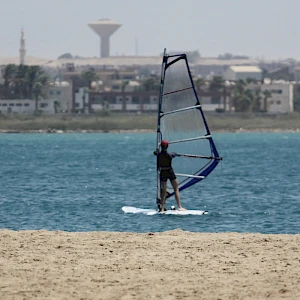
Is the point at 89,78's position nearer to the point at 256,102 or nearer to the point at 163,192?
the point at 256,102

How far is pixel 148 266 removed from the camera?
13.4 meters

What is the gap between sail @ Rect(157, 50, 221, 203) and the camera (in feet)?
81.2

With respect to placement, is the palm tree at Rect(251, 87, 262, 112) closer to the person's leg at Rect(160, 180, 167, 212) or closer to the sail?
the sail

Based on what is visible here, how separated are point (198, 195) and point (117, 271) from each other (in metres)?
19.0

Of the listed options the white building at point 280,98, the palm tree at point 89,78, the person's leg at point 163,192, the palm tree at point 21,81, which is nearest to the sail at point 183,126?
the person's leg at point 163,192

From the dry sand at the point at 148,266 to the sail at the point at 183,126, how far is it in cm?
836

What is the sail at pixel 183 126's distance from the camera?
24750mm

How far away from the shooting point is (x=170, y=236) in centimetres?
1608

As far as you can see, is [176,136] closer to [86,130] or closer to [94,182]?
[94,182]

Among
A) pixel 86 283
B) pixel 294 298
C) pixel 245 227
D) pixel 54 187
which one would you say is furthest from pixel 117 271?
pixel 54 187

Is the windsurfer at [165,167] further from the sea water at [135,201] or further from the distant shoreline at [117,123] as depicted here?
the distant shoreline at [117,123]

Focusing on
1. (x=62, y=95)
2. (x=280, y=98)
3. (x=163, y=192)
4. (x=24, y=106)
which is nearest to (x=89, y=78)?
(x=62, y=95)

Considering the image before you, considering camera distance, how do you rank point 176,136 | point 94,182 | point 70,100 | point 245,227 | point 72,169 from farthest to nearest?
point 70,100
point 72,169
point 94,182
point 176,136
point 245,227

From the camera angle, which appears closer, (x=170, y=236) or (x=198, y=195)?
(x=170, y=236)
